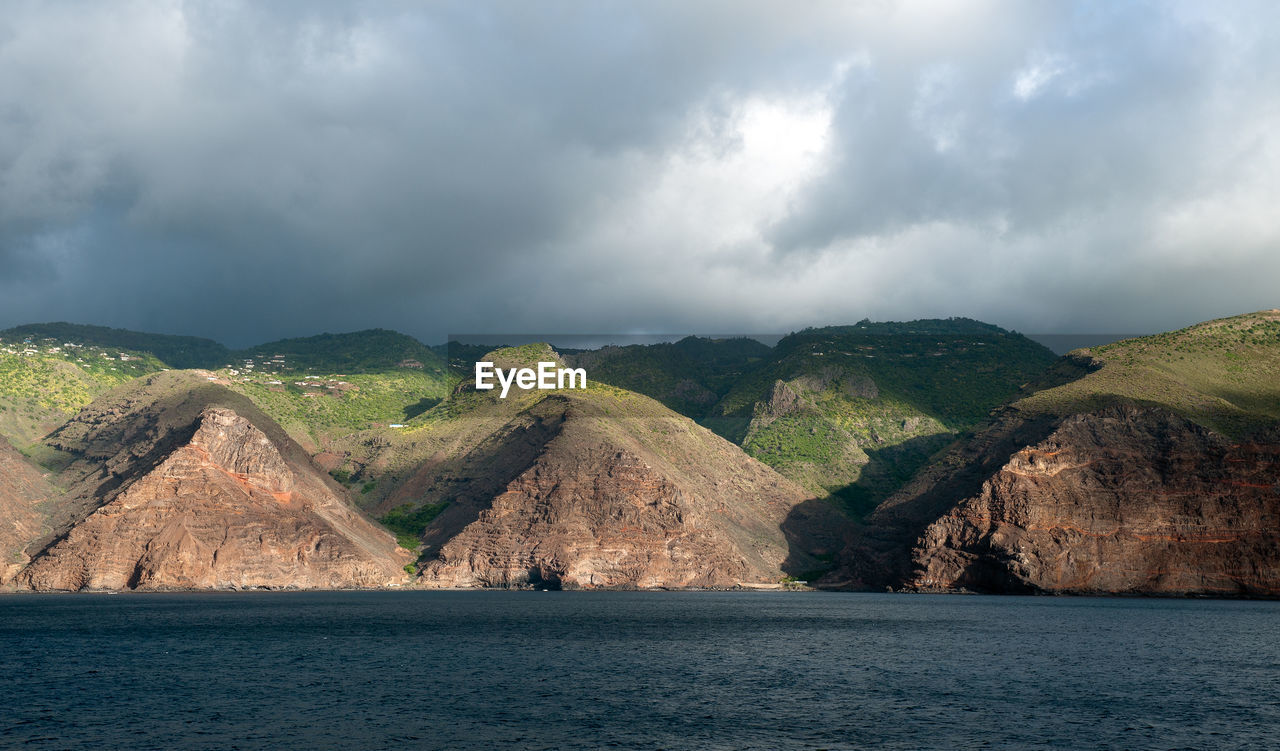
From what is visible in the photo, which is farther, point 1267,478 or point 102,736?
point 1267,478

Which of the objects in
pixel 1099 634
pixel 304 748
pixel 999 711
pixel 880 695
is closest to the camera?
pixel 304 748

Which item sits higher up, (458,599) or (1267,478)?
(1267,478)

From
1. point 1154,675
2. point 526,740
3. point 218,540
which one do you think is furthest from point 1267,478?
point 218,540

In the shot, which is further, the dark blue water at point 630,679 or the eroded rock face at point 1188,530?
the eroded rock face at point 1188,530

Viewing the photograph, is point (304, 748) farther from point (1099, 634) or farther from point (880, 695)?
point (1099, 634)

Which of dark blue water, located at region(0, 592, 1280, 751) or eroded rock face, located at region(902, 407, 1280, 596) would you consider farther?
eroded rock face, located at region(902, 407, 1280, 596)

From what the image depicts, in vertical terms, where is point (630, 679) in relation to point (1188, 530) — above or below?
below

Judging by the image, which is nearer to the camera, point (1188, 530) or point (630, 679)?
point (630, 679)

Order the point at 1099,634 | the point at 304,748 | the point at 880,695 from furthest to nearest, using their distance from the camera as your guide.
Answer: the point at 1099,634, the point at 880,695, the point at 304,748
